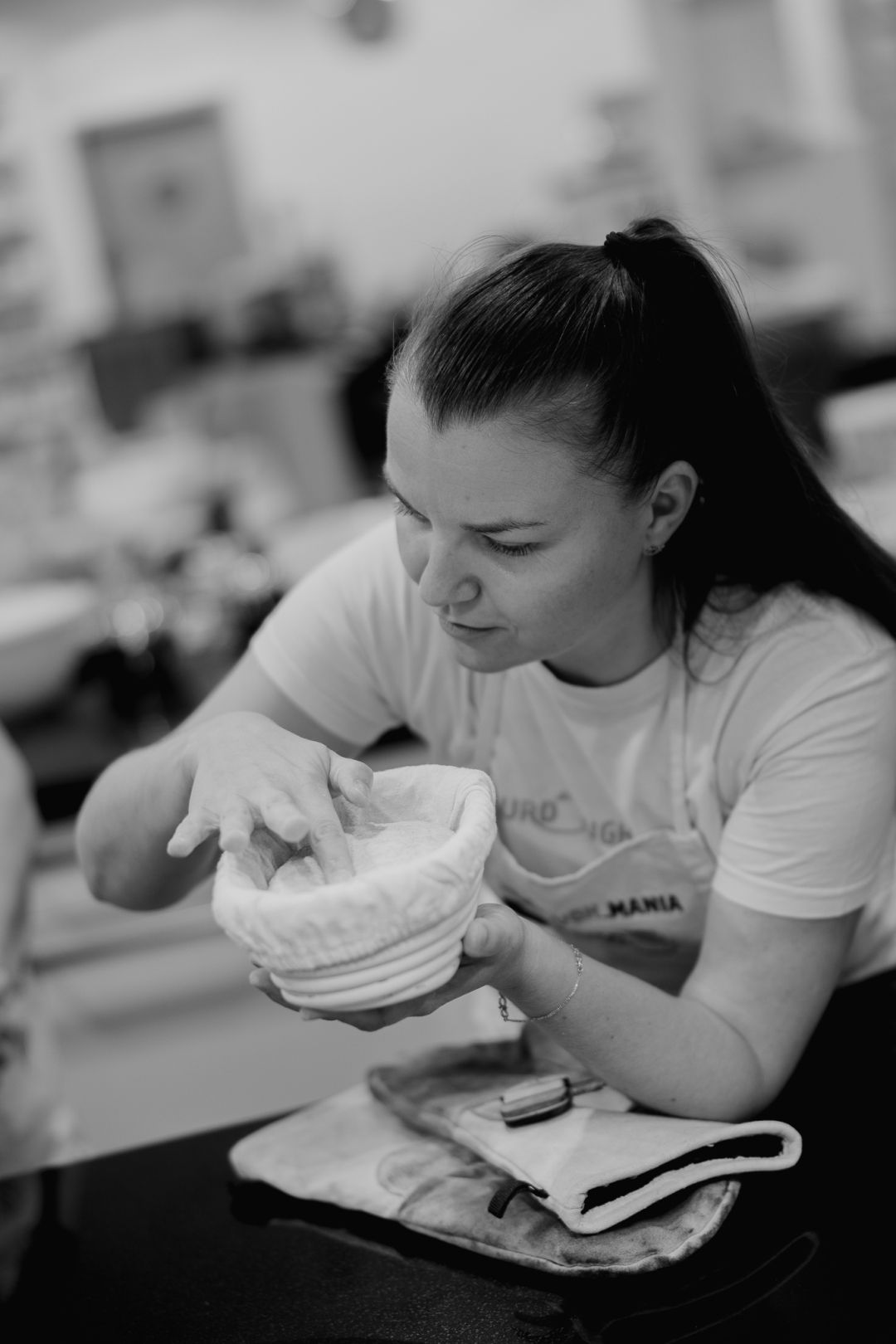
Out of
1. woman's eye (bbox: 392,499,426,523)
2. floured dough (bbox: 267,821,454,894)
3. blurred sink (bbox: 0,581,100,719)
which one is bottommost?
blurred sink (bbox: 0,581,100,719)

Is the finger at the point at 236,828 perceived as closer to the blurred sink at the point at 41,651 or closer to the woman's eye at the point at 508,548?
the woman's eye at the point at 508,548

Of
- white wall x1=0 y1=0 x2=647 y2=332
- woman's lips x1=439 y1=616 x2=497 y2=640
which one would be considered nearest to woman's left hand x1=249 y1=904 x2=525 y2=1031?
woman's lips x1=439 y1=616 x2=497 y2=640

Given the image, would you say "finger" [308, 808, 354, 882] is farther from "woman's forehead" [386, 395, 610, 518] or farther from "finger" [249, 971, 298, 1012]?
"woman's forehead" [386, 395, 610, 518]

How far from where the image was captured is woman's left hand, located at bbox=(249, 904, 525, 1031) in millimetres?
785

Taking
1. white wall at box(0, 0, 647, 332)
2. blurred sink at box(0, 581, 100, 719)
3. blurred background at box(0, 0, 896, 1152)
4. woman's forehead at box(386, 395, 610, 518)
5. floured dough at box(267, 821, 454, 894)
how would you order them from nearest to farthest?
floured dough at box(267, 821, 454, 894)
woman's forehead at box(386, 395, 610, 518)
blurred background at box(0, 0, 896, 1152)
blurred sink at box(0, 581, 100, 719)
white wall at box(0, 0, 647, 332)

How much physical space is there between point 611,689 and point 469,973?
399mm

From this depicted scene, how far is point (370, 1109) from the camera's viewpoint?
3.45 feet

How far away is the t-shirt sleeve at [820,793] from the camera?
1.05m

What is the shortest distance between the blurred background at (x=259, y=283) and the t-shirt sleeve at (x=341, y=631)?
8.1 inches

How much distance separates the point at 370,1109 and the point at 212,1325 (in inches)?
9.2

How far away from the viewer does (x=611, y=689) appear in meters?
1.19

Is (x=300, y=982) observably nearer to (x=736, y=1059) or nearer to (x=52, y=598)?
(x=736, y=1059)

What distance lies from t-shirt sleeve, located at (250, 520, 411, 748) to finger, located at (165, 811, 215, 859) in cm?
32

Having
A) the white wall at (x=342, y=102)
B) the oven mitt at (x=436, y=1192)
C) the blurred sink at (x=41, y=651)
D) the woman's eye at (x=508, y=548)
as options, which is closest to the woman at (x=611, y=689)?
the woman's eye at (x=508, y=548)
